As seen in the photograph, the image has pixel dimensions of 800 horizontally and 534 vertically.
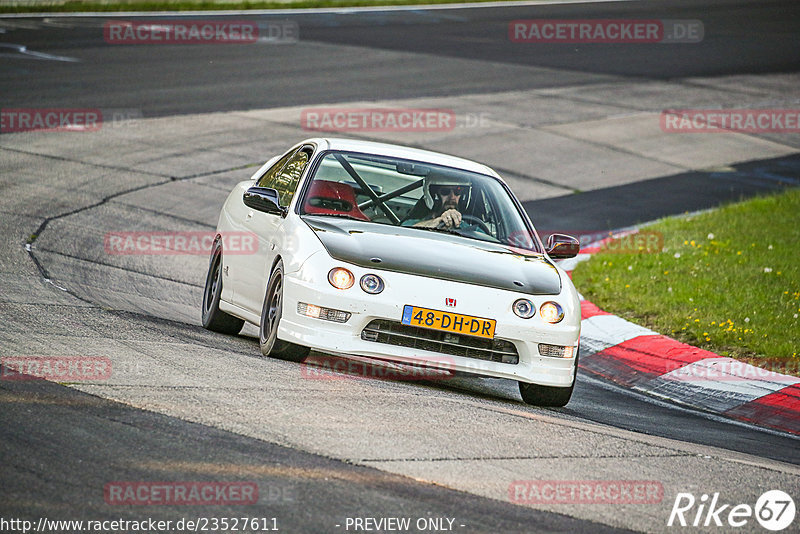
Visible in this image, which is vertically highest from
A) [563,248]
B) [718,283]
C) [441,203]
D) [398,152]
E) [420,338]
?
[398,152]

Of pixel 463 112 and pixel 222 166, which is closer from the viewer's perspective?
pixel 222 166

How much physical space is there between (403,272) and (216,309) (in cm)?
227

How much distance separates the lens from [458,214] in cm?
814

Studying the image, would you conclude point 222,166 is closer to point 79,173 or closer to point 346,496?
point 79,173

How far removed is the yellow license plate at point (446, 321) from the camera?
6875mm

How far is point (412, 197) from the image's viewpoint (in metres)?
8.28

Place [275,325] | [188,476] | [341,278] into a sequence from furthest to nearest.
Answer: [275,325]
[341,278]
[188,476]

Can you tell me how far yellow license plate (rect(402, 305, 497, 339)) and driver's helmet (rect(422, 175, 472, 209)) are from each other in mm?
1462

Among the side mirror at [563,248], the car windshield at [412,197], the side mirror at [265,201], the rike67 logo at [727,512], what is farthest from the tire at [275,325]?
the rike67 logo at [727,512]

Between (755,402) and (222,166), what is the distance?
31.5 feet

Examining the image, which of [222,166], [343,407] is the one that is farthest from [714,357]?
[222,166]

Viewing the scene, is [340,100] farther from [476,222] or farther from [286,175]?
[476,222]

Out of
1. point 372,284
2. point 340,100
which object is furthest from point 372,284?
point 340,100

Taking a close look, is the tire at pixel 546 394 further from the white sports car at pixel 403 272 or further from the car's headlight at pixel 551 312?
the car's headlight at pixel 551 312
